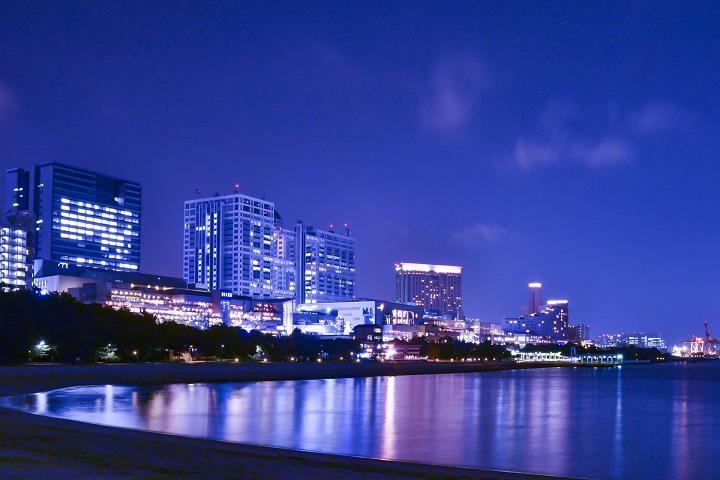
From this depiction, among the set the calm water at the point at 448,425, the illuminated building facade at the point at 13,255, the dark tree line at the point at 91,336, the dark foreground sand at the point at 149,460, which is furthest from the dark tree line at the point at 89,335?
the illuminated building facade at the point at 13,255

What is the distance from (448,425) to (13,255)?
173381 millimetres

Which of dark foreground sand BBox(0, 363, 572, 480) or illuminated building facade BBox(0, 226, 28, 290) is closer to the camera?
dark foreground sand BBox(0, 363, 572, 480)

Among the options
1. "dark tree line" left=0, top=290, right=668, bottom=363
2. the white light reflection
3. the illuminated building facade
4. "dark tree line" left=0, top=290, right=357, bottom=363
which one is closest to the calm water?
the white light reflection

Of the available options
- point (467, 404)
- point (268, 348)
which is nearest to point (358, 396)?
point (467, 404)

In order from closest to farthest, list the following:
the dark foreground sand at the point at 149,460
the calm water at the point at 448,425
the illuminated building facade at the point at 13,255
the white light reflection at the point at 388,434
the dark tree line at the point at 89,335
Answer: the dark foreground sand at the point at 149,460
the calm water at the point at 448,425
the white light reflection at the point at 388,434
the dark tree line at the point at 89,335
the illuminated building facade at the point at 13,255

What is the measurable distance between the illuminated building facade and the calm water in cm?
14452

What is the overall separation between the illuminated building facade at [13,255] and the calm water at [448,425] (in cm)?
14452

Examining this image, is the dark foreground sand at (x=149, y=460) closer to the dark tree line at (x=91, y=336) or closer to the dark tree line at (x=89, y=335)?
the dark tree line at (x=91, y=336)

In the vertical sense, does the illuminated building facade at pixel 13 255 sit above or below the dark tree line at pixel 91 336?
above

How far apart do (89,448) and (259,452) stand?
4.17m

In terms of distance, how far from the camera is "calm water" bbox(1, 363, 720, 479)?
2292cm

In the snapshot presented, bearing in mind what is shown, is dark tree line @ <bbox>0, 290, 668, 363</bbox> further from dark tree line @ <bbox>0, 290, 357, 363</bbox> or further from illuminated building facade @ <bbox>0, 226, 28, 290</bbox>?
illuminated building facade @ <bbox>0, 226, 28, 290</bbox>

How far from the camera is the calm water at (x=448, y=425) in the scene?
902 inches

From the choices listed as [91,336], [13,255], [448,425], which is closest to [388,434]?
[448,425]
